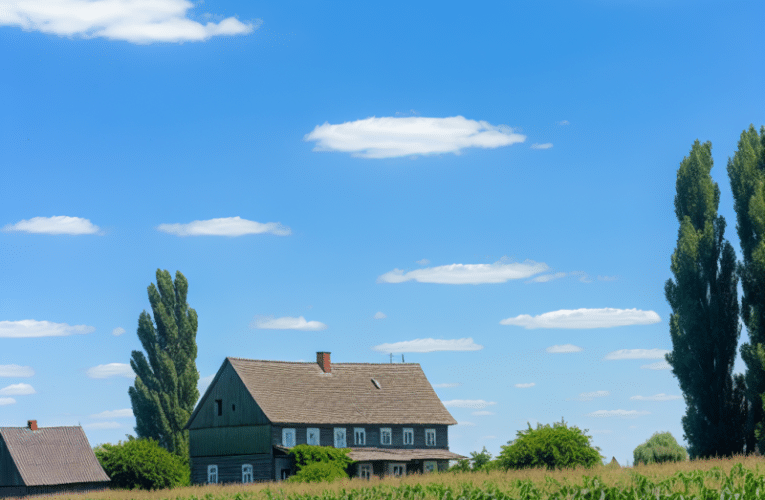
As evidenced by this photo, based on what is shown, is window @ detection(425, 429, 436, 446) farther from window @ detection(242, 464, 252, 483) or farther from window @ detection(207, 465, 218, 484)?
window @ detection(207, 465, 218, 484)

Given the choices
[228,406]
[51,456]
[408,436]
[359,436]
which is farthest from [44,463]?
[408,436]

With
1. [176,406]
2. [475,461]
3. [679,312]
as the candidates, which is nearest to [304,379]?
[176,406]

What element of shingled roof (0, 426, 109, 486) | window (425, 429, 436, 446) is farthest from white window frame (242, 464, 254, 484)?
window (425, 429, 436, 446)

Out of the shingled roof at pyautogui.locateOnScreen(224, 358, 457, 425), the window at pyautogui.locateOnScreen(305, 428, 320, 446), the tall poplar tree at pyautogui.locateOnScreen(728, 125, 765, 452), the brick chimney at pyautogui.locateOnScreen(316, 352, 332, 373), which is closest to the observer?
the tall poplar tree at pyautogui.locateOnScreen(728, 125, 765, 452)

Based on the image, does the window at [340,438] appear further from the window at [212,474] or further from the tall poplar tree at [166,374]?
the tall poplar tree at [166,374]

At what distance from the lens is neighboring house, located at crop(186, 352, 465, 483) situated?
188 ft

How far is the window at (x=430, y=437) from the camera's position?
6269 centimetres

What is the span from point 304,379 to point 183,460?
11.4 m

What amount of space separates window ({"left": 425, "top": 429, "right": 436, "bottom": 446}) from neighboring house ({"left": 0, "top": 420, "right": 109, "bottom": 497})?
2211 cm

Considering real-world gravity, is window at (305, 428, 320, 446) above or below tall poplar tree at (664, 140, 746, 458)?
below

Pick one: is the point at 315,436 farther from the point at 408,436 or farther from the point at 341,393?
the point at 408,436

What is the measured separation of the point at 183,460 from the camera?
214ft

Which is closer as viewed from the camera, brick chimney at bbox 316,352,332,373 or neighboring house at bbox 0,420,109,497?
neighboring house at bbox 0,420,109,497

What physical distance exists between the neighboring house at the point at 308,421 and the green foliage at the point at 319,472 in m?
3.76
